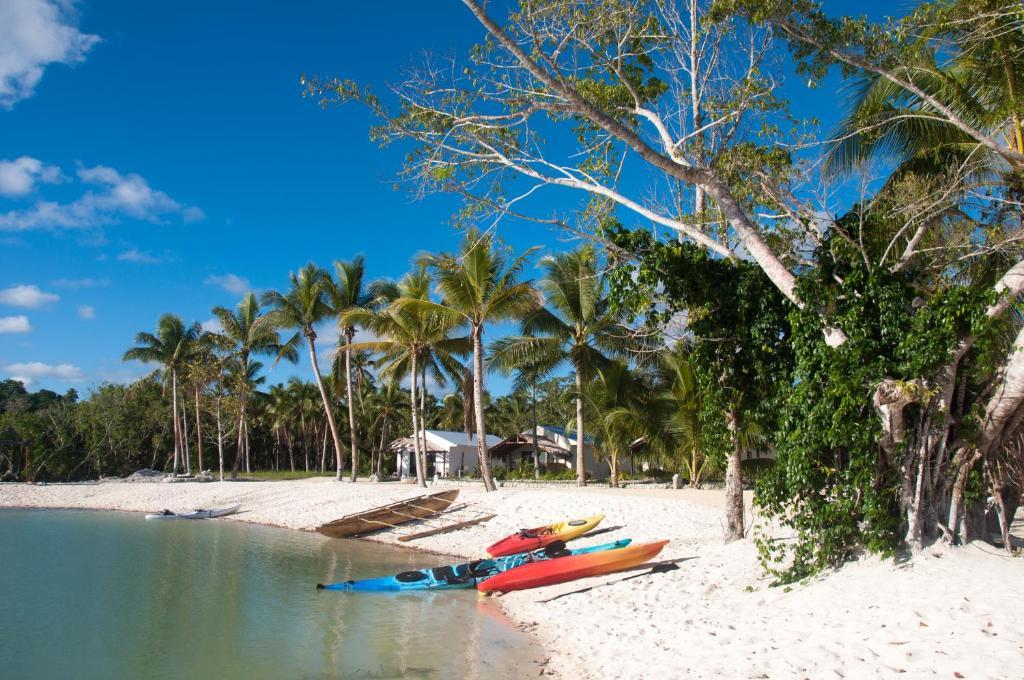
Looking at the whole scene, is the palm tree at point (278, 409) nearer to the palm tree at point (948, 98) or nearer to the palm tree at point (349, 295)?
the palm tree at point (349, 295)

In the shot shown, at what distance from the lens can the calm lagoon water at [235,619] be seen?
8.62m

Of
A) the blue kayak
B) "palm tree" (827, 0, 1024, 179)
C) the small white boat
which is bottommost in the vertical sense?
the small white boat

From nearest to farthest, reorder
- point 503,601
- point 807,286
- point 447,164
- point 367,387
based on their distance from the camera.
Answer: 1. point 807,286
2. point 447,164
3. point 503,601
4. point 367,387

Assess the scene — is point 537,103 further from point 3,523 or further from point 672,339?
point 3,523

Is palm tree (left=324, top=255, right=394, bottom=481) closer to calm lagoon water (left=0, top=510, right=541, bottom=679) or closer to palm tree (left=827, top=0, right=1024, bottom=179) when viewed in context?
calm lagoon water (left=0, top=510, right=541, bottom=679)

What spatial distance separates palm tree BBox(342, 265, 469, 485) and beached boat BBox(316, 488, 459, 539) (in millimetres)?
5668

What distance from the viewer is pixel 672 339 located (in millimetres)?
10547

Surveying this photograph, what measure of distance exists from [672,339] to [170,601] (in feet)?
33.2

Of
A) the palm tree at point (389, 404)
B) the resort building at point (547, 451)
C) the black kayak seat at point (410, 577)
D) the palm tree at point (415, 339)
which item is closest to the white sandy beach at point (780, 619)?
the black kayak seat at point (410, 577)

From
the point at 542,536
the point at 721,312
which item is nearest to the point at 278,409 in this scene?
the point at 542,536

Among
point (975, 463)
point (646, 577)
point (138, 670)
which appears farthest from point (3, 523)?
point (975, 463)

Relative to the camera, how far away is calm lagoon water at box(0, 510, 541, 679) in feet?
28.3

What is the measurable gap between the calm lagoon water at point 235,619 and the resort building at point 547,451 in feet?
69.4

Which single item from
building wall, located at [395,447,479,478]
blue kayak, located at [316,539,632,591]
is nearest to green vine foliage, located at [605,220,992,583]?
blue kayak, located at [316,539,632,591]
